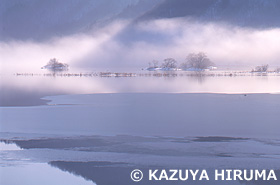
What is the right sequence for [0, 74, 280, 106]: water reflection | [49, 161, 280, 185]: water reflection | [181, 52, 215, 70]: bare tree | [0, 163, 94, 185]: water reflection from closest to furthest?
1. [49, 161, 280, 185]: water reflection
2. [0, 163, 94, 185]: water reflection
3. [0, 74, 280, 106]: water reflection
4. [181, 52, 215, 70]: bare tree

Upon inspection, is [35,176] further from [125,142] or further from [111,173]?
[125,142]

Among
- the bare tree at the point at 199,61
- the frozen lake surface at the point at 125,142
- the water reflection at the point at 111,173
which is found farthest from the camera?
the bare tree at the point at 199,61

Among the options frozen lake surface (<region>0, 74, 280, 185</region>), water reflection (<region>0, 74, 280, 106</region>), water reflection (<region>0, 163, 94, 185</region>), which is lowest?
water reflection (<region>0, 163, 94, 185</region>)

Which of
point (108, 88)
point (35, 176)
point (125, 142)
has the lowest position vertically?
point (35, 176)

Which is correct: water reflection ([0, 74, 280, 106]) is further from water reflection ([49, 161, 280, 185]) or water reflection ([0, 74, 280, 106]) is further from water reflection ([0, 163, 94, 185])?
water reflection ([49, 161, 280, 185])

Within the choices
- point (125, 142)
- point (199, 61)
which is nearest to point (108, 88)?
point (125, 142)

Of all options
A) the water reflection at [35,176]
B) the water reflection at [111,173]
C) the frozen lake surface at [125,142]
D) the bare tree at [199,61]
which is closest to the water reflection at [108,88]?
the frozen lake surface at [125,142]

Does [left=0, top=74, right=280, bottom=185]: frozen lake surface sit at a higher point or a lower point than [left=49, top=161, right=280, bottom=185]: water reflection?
higher

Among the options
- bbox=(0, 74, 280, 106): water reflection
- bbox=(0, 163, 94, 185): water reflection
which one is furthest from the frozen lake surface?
bbox=(0, 74, 280, 106): water reflection

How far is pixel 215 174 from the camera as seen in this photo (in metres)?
6.29

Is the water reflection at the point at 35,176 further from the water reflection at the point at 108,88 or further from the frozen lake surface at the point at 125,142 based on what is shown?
the water reflection at the point at 108,88

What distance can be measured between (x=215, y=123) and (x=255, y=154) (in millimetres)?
3394

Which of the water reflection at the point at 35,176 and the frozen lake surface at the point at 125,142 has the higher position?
the frozen lake surface at the point at 125,142

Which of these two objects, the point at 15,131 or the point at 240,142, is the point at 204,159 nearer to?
the point at 240,142
